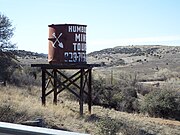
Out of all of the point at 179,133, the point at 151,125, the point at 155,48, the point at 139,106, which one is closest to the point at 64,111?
the point at 151,125

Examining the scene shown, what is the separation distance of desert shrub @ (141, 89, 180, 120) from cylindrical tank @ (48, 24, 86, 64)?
8719 millimetres

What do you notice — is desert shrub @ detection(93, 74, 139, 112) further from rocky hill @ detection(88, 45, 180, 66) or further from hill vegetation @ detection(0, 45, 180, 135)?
rocky hill @ detection(88, 45, 180, 66)

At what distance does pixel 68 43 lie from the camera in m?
21.7

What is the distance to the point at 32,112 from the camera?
57.3 feet

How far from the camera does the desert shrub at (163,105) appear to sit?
1123 inches

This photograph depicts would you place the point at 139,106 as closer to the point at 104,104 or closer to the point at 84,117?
the point at 104,104

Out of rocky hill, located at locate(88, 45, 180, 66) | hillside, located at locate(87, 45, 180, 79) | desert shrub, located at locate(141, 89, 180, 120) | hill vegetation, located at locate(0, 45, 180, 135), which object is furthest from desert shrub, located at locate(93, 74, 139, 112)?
rocky hill, located at locate(88, 45, 180, 66)

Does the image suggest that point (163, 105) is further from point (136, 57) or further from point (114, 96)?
point (136, 57)

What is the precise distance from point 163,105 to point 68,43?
999 centimetres

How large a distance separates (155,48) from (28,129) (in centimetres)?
17086

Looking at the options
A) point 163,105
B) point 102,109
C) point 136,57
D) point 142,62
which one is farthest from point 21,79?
point 136,57

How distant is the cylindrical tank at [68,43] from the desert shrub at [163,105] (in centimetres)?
872

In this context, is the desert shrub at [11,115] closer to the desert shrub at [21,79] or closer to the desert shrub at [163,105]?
the desert shrub at [163,105]

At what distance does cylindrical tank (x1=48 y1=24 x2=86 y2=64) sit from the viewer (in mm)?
21672
